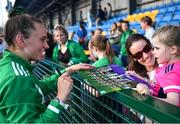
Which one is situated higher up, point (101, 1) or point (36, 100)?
point (101, 1)

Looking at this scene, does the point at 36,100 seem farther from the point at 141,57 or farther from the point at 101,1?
the point at 101,1

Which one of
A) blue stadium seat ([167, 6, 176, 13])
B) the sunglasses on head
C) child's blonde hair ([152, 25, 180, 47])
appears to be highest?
blue stadium seat ([167, 6, 176, 13])

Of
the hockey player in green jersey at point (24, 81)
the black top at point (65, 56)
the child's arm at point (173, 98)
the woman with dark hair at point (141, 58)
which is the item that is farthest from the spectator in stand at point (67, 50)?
the child's arm at point (173, 98)

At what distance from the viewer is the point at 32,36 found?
6.18ft

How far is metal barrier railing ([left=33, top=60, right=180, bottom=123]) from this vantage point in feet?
4.34

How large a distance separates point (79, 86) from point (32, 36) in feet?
2.51

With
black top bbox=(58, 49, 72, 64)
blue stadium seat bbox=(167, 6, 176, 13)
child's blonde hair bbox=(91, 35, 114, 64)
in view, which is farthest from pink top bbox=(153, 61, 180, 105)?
blue stadium seat bbox=(167, 6, 176, 13)

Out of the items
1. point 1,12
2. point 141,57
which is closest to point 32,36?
point 141,57

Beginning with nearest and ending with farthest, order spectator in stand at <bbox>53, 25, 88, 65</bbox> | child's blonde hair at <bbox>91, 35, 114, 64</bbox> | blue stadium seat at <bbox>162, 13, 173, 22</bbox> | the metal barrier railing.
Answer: the metal barrier railing, child's blonde hair at <bbox>91, 35, 114, 64</bbox>, spectator in stand at <bbox>53, 25, 88, 65</bbox>, blue stadium seat at <bbox>162, 13, 173, 22</bbox>

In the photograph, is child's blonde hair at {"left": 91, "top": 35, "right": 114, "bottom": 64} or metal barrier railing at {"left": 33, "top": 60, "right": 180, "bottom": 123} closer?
metal barrier railing at {"left": 33, "top": 60, "right": 180, "bottom": 123}

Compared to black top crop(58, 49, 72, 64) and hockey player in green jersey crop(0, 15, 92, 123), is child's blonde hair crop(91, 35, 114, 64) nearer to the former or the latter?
black top crop(58, 49, 72, 64)

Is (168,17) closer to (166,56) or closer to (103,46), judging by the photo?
(103,46)

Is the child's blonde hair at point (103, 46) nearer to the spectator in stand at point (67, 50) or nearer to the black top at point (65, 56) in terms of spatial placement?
the spectator in stand at point (67, 50)

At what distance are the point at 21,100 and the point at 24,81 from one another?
108 millimetres
